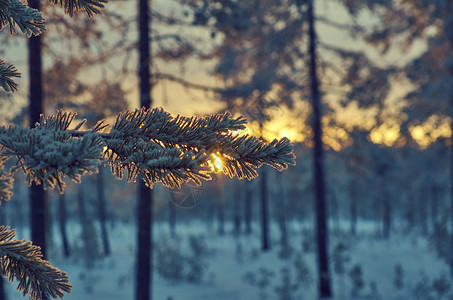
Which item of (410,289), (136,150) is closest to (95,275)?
(410,289)

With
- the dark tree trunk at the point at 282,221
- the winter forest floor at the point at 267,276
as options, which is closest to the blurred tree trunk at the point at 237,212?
the dark tree trunk at the point at 282,221

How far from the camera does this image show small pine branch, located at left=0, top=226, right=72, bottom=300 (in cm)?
213

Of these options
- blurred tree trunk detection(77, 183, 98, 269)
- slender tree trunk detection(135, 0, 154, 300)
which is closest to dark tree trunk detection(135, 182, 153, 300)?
slender tree trunk detection(135, 0, 154, 300)

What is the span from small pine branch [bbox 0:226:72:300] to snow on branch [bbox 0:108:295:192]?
441 millimetres

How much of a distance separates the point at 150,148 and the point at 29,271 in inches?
37.0

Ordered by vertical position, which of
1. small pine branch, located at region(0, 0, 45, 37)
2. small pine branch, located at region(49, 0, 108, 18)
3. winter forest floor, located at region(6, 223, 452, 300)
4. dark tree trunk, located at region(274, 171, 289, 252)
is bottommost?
winter forest floor, located at region(6, 223, 452, 300)

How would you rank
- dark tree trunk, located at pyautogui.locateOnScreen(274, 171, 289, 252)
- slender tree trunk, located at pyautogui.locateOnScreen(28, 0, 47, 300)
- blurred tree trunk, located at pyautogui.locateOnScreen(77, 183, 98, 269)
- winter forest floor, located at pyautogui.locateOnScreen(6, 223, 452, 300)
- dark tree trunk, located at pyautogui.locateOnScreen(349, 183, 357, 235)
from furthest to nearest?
dark tree trunk, located at pyautogui.locateOnScreen(349, 183, 357, 235), dark tree trunk, located at pyautogui.locateOnScreen(274, 171, 289, 252), blurred tree trunk, located at pyautogui.locateOnScreen(77, 183, 98, 269), winter forest floor, located at pyautogui.locateOnScreen(6, 223, 452, 300), slender tree trunk, located at pyautogui.locateOnScreen(28, 0, 47, 300)

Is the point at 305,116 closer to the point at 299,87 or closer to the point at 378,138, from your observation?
the point at 299,87

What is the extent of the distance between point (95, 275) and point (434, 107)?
15.0 meters

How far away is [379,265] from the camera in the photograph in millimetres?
17422

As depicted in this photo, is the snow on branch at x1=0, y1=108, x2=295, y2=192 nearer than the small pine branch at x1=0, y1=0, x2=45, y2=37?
Yes

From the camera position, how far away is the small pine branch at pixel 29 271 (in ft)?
6.98

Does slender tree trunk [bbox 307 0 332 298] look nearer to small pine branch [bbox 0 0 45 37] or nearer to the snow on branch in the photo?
the snow on branch

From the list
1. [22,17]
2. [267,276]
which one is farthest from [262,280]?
[22,17]
